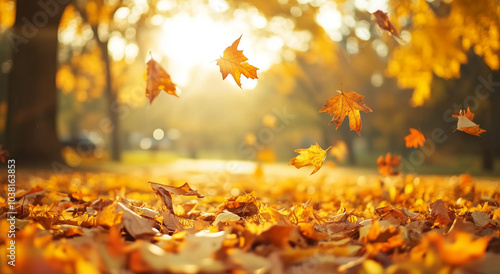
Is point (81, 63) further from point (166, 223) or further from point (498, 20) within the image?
point (166, 223)

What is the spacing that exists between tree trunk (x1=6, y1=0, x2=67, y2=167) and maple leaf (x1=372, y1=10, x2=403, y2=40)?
21.0 feet

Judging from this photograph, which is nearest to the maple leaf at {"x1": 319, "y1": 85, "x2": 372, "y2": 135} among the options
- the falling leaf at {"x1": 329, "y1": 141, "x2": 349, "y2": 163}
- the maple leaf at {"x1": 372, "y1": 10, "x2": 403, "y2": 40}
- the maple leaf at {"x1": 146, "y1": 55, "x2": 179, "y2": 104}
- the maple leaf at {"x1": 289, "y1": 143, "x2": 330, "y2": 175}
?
the maple leaf at {"x1": 289, "y1": 143, "x2": 330, "y2": 175}

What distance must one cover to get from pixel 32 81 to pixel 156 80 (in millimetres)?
6003

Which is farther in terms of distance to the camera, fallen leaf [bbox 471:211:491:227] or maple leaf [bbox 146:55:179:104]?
maple leaf [bbox 146:55:179:104]

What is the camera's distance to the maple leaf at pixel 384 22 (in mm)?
2555

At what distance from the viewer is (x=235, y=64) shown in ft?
7.35

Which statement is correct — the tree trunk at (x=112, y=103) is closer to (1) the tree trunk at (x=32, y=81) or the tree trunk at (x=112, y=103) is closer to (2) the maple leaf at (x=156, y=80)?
(1) the tree trunk at (x=32, y=81)

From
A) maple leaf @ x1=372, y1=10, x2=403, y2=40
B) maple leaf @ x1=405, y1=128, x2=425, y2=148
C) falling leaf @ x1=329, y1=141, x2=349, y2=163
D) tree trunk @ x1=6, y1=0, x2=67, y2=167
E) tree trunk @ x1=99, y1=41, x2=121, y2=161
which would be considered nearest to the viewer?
maple leaf @ x1=372, y1=10, x2=403, y2=40

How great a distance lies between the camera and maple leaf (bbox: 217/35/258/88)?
7.25 ft

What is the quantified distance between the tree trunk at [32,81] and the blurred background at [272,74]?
0.02 m

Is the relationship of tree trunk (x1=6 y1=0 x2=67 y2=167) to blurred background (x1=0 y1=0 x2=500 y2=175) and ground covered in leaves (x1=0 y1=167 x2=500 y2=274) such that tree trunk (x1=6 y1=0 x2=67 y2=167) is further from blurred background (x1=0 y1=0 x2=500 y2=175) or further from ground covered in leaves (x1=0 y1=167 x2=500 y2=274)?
ground covered in leaves (x1=0 y1=167 x2=500 y2=274)

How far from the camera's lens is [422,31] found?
8.81 m

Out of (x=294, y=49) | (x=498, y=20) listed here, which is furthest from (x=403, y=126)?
(x=498, y=20)

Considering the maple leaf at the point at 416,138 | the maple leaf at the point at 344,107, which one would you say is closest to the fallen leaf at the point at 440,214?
the maple leaf at the point at 344,107
